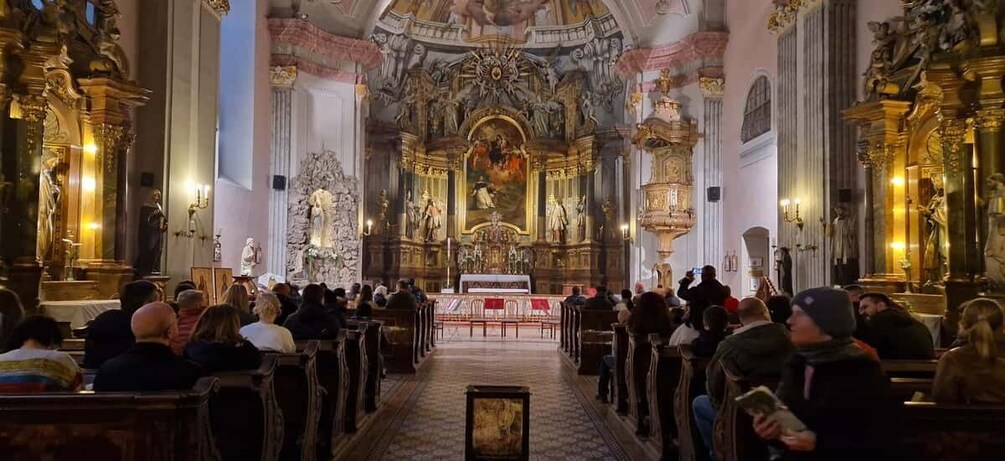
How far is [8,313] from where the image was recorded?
5.56 m

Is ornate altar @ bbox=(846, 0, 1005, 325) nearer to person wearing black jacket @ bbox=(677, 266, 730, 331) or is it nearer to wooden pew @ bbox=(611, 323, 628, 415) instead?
person wearing black jacket @ bbox=(677, 266, 730, 331)

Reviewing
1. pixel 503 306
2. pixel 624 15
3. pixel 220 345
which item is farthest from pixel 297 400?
pixel 624 15

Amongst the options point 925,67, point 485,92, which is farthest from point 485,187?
point 925,67

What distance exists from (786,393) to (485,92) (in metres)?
26.9

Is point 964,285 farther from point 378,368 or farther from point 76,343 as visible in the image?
point 76,343

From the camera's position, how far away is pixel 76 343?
269 inches

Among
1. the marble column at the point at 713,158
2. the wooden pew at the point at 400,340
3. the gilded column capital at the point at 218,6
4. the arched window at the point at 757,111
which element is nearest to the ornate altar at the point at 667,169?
the marble column at the point at 713,158

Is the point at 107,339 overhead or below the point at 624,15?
below

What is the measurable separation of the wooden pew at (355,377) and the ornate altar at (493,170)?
788 inches

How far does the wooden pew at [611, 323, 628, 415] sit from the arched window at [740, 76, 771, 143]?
10.4 metres

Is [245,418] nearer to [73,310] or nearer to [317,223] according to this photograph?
[73,310]

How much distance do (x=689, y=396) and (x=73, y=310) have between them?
736 cm

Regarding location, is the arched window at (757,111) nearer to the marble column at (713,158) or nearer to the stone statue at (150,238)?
the marble column at (713,158)

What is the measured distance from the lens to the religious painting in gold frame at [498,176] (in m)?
29.5
